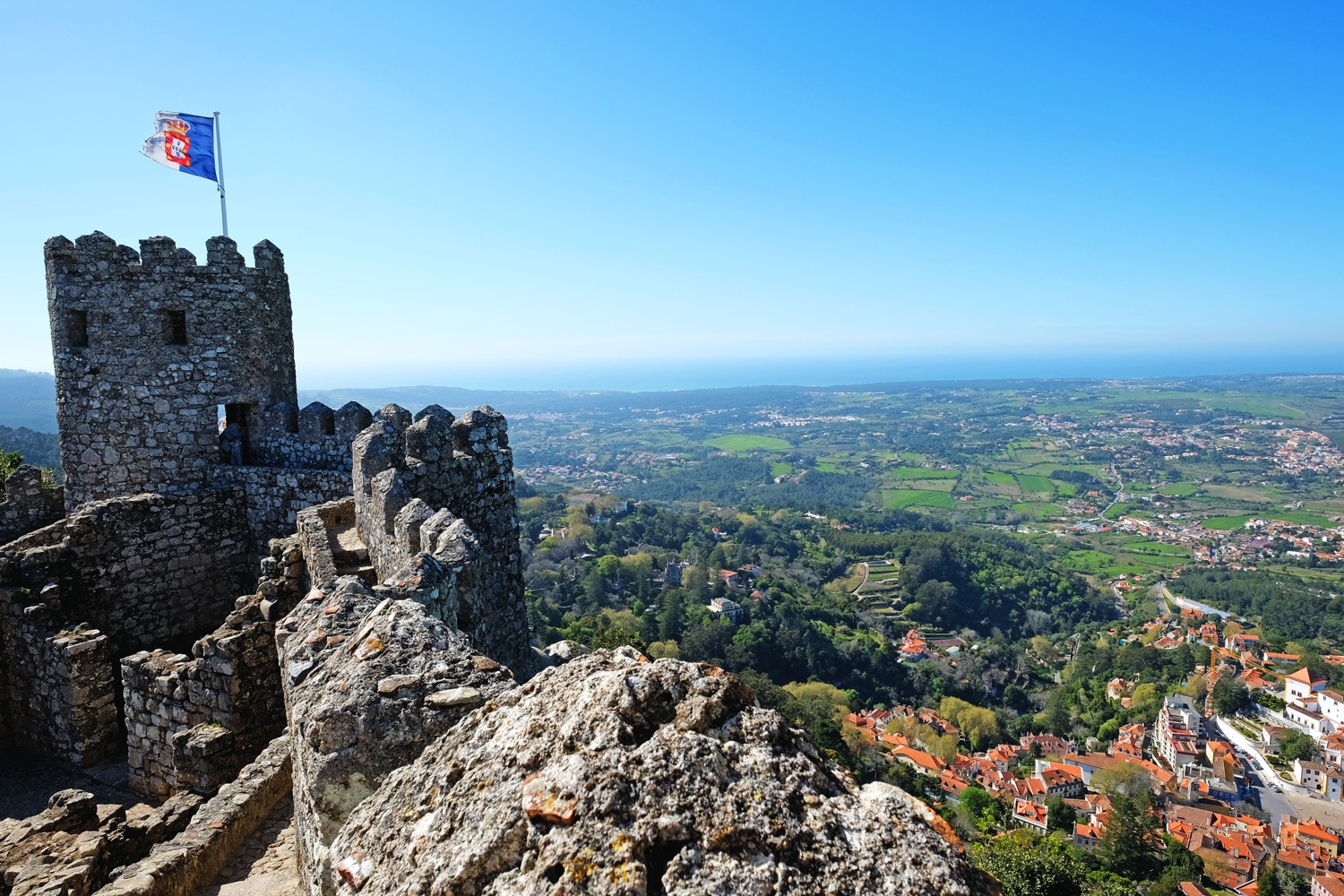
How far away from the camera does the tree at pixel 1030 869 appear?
63.7 ft

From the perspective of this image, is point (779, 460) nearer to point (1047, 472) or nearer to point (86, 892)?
point (1047, 472)

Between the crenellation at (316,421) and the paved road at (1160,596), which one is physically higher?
the crenellation at (316,421)

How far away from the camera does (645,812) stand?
4.52 feet

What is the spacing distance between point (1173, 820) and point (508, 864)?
45.4 meters

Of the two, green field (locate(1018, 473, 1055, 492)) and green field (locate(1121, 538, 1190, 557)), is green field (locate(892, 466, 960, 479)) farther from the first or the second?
green field (locate(1121, 538, 1190, 557))

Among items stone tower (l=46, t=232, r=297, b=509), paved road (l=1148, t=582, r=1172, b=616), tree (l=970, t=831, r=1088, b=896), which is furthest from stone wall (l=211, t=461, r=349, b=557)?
paved road (l=1148, t=582, r=1172, b=616)

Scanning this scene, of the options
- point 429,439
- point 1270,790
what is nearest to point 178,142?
point 429,439

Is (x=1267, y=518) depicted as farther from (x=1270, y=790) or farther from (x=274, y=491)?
(x=274, y=491)

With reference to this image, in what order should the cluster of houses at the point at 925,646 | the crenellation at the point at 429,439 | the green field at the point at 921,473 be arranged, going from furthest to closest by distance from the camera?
the green field at the point at 921,473
the cluster of houses at the point at 925,646
the crenellation at the point at 429,439

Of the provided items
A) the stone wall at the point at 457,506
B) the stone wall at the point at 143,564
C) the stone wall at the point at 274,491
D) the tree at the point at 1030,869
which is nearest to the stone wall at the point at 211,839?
the stone wall at the point at 457,506

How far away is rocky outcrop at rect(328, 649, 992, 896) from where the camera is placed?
51.7 inches

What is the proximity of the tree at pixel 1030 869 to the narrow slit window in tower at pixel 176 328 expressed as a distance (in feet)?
62.6

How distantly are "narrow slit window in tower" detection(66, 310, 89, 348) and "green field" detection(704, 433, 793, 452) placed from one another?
484 feet

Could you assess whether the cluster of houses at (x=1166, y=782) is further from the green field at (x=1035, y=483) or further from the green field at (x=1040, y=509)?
the green field at (x=1035, y=483)
